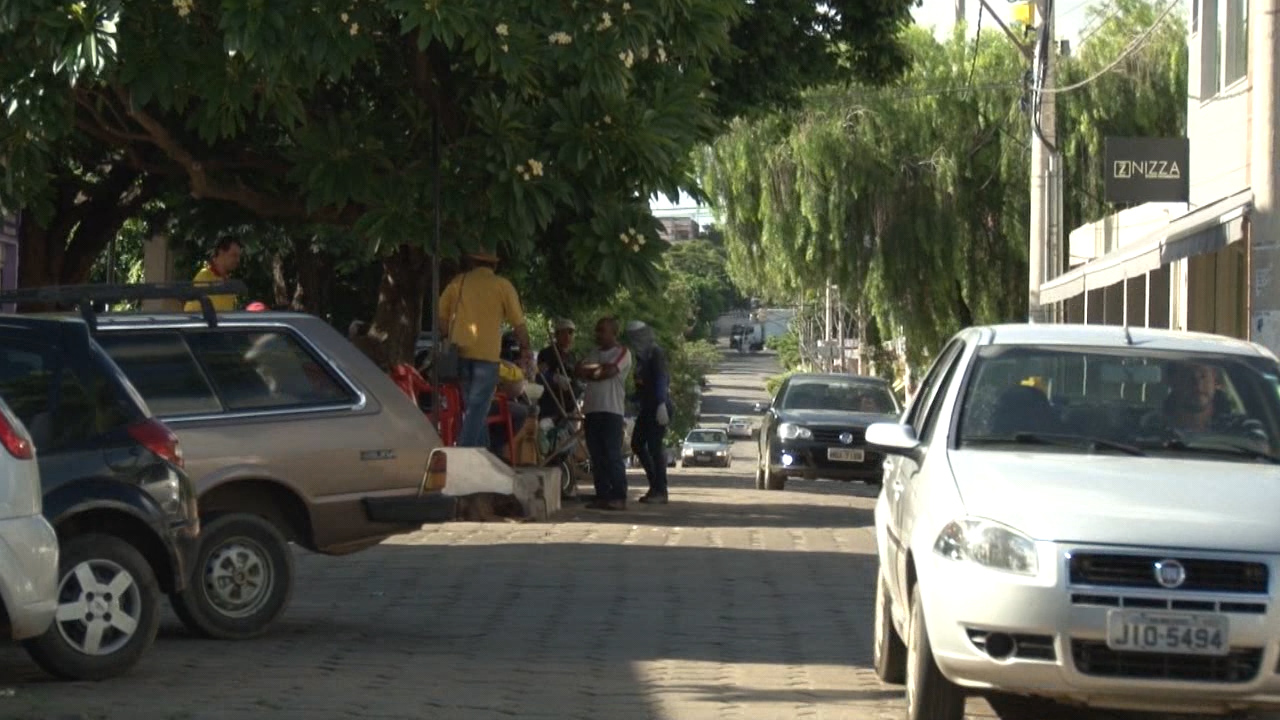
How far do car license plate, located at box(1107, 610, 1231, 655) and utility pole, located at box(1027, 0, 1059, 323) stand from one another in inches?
870

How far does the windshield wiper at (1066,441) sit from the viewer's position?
8.31m

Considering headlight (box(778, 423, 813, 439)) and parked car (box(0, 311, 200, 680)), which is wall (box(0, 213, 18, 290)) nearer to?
headlight (box(778, 423, 813, 439))

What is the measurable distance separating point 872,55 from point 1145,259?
3.66 m

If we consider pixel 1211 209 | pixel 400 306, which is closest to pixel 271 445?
pixel 400 306

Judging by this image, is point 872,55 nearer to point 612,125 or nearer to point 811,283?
point 612,125

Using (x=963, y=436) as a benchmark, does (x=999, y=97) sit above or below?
above

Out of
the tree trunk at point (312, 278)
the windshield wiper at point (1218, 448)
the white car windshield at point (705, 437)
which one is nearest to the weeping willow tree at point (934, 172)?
the tree trunk at point (312, 278)

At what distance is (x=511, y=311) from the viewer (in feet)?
53.0

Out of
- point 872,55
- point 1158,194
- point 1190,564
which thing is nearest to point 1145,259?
point 1158,194

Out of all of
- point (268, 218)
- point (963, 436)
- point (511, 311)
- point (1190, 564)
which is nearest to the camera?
point (1190, 564)

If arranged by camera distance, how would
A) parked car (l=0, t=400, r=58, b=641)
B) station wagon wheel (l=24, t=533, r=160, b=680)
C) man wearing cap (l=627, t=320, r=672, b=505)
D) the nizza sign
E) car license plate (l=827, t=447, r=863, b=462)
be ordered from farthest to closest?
car license plate (l=827, t=447, r=863, b=462) → the nizza sign → man wearing cap (l=627, t=320, r=672, b=505) → station wagon wheel (l=24, t=533, r=160, b=680) → parked car (l=0, t=400, r=58, b=641)

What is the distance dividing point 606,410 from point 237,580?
912 cm

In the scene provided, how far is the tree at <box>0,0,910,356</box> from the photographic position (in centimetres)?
1320

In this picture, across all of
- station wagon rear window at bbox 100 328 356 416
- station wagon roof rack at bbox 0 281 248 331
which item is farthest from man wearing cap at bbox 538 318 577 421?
station wagon roof rack at bbox 0 281 248 331
